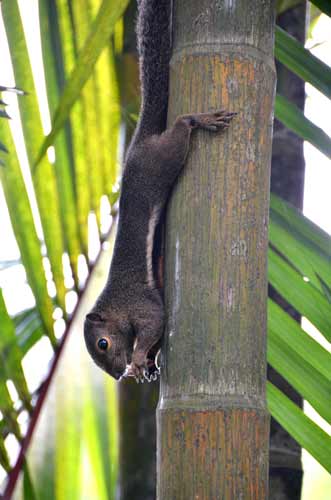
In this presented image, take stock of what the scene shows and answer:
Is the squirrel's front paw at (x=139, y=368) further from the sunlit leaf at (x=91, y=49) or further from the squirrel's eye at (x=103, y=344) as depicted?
the sunlit leaf at (x=91, y=49)

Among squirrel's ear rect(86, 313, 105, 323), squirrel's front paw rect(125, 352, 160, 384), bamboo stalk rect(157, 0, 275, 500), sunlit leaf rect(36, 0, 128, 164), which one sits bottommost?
squirrel's front paw rect(125, 352, 160, 384)

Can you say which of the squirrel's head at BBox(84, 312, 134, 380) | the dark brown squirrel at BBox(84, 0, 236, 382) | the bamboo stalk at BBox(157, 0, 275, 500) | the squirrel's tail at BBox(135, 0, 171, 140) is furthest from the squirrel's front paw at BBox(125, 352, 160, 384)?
the bamboo stalk at BBox(157, 0, 275, 500)

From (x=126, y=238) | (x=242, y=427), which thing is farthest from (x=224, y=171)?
(x=126, y=238)

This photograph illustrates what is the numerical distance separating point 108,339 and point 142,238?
0.42 metres

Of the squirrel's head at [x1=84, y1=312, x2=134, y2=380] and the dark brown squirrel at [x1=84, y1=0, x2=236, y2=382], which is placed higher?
the dark brown squirrel at [x1=84, y1=0, x2=236, y2=382]

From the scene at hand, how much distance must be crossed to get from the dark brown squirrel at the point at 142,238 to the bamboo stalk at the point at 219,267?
443 millimetres

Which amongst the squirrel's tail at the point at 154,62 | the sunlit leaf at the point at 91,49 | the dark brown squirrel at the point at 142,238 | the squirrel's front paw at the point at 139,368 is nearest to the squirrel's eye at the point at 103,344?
the dark brown squirrel at the point at 142,238

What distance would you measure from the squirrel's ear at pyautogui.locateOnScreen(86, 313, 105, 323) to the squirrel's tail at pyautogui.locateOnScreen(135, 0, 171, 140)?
0.61 metres

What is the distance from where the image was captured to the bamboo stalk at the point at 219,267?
1377 mm

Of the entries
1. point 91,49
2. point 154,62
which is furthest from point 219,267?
point 154,62

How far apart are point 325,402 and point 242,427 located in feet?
1.58

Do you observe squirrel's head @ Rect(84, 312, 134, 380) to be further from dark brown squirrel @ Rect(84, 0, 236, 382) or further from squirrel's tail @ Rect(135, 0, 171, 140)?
squirrel's tail @ Rect(135, 0, 171, 140)

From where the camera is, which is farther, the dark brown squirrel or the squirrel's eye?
the squirrel's eye

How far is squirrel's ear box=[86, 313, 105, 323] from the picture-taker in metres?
2.70
